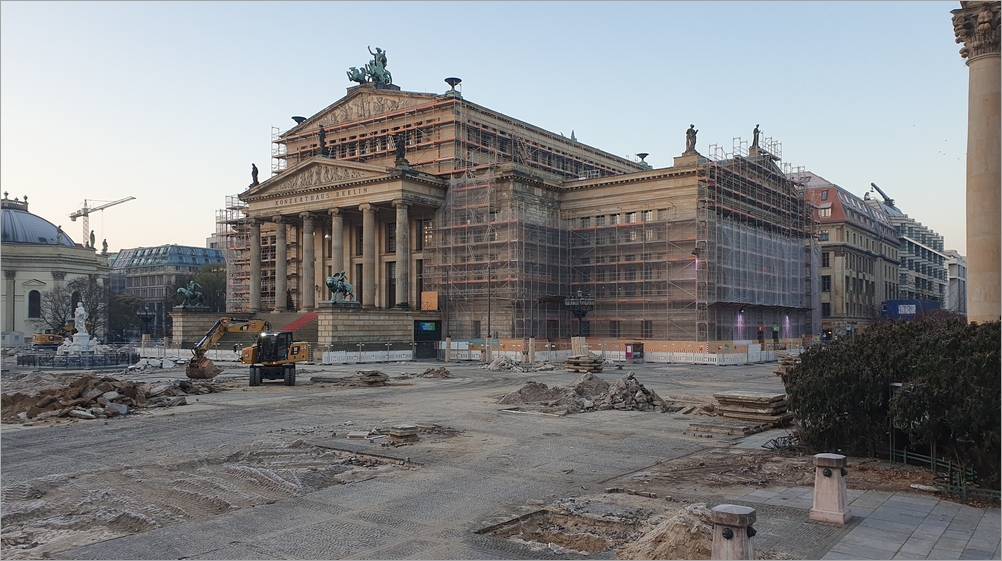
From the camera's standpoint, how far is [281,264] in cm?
7131

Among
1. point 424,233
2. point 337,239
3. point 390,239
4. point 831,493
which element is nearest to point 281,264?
point 337,239

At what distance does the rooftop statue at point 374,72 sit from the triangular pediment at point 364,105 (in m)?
2.48

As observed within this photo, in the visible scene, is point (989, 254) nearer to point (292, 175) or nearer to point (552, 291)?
point (552, 291)

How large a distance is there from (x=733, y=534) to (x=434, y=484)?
7140 mm

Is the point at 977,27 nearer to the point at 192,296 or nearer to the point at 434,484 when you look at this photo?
the point at 434,484

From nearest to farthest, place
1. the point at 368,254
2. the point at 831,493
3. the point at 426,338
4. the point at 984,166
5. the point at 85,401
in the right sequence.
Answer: the point at 831,493
the point at 984,166
the point at 85,401
the point at 426,338
the point at 368,254

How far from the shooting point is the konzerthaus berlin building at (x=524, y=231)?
189 ft

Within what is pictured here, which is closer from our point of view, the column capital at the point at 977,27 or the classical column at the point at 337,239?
the column capital at the point at 977,27

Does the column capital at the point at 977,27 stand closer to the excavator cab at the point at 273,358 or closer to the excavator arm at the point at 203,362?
the excavator cab at the point at 273,358

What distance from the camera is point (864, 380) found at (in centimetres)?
1505

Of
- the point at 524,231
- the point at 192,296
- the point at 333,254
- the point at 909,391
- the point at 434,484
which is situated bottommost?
the point at 434,484

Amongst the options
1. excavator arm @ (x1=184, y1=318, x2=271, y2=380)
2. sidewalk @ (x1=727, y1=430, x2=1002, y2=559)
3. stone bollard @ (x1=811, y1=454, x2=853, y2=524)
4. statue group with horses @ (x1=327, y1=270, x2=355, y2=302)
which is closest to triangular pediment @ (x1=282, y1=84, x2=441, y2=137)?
statue group with horses @ (x1=327, y1=270, x2=355, y2=302)

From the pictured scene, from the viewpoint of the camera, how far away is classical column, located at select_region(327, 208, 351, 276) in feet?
217

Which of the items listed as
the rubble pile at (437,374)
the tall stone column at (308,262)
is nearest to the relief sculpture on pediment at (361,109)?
the tall stone column at (308,262)
